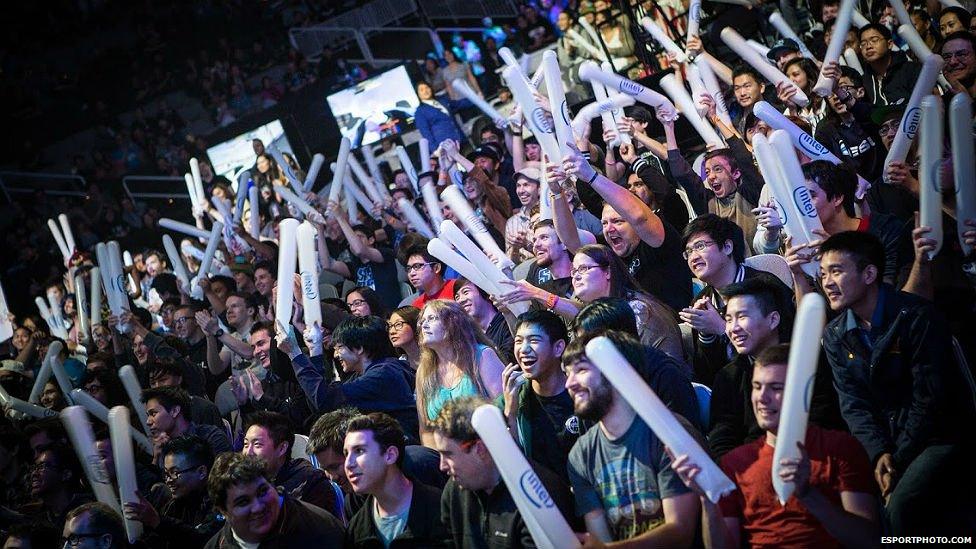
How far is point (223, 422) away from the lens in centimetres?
684

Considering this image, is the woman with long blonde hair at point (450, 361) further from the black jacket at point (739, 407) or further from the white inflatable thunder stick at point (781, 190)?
the white inflatable thunder stick at point (781, 190)

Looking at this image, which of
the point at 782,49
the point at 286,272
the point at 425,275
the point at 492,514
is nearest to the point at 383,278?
the point at 425,275

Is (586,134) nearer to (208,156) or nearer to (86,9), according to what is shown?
(208,156)

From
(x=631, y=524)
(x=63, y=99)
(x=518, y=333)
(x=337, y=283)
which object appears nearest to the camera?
(x=631, y=524)

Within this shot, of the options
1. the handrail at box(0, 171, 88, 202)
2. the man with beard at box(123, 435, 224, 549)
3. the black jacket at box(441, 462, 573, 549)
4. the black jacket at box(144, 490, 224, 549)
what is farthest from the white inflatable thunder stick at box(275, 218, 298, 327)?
the handrail at box(0, 171, 88, 202)

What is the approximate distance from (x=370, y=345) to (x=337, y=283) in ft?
10.7

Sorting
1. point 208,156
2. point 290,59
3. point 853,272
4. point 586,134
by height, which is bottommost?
point 853,272

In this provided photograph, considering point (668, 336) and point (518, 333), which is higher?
point (518, 333)

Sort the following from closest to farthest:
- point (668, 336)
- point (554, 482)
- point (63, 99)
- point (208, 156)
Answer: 1. point (554, 482)
2. point (668, 336)
3. point (208, 156)
4. point (63, 99)

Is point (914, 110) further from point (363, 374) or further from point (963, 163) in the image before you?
point (363, 374)

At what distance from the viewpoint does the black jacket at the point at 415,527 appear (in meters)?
3.97

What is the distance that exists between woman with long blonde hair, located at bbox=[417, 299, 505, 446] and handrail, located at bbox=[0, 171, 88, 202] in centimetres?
1279

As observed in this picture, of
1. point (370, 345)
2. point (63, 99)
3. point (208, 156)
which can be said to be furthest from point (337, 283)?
point (63, 99)

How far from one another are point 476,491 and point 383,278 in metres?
4.91
